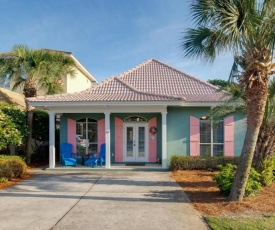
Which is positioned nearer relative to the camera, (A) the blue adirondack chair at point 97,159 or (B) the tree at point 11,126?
(B) the tree at point 11,126

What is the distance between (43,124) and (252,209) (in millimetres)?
13344

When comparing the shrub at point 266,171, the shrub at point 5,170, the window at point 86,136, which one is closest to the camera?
the shrub at point 266,171

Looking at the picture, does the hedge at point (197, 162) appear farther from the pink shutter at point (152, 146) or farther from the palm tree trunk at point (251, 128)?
the palm tree trunk at point (251, 128)

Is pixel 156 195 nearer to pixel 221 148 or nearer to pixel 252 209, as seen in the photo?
pixel 252 209

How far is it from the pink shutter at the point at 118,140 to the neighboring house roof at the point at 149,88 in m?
1.61

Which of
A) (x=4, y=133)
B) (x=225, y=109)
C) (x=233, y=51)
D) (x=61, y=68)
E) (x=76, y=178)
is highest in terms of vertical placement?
(x=61, y=68)

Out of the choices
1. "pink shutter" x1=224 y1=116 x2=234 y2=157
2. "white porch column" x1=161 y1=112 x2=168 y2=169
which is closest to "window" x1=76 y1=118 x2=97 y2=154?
"white porch column" x1=161 y1=112 x2=168 y2=169

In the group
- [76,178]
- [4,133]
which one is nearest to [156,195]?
[76,178]

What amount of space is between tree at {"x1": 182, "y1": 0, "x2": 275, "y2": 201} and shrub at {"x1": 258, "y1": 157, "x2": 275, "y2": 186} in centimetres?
189

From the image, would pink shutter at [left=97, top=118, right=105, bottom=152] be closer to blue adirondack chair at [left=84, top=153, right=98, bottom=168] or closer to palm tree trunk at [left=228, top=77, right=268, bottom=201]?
blue adirondack chair at [left=84, top=153, right=98, bottom=168]

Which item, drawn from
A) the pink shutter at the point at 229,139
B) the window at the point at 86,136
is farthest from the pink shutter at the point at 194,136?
the window at the point at 86,136

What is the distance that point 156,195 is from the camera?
7.95 m

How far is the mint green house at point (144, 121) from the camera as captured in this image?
12773 mm

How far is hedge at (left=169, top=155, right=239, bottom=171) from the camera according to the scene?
496 inches
